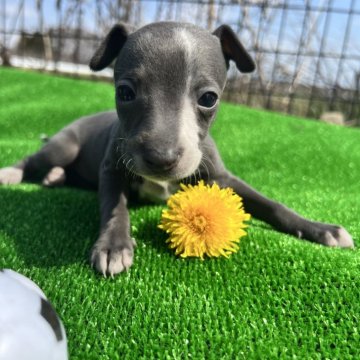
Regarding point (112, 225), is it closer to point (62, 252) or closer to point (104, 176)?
point (62, 252)

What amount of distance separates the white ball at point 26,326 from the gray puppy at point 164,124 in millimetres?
483

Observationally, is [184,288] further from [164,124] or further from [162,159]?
[164,124]

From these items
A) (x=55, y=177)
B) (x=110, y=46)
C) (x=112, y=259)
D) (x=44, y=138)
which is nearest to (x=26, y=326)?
(x=112, y=259)

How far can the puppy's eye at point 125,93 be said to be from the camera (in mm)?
1745

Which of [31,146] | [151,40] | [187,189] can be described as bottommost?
[31,146]

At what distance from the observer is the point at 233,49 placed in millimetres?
2125

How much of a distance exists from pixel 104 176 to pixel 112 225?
17.9 inches

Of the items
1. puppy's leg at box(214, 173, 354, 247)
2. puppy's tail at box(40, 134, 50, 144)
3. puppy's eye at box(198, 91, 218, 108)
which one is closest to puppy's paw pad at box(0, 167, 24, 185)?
puppy's tail at box(40, 134, 50, 144)

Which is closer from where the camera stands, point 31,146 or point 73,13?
point 31,146

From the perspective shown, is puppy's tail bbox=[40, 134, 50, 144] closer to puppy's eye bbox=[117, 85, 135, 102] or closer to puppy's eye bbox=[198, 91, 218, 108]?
puppy's eye bbox=[117, 85, 135, 102]

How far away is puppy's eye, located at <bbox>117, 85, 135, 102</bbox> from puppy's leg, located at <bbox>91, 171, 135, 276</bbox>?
452 millimetres

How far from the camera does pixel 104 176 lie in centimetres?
216

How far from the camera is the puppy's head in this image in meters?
1.56

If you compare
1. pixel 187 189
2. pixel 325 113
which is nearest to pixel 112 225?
pixel 187 189
